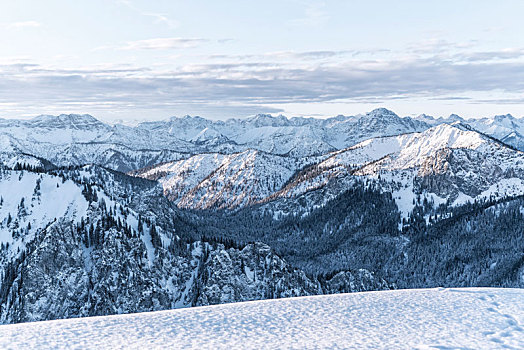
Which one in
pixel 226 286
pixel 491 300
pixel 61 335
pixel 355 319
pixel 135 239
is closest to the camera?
pixel 61 335

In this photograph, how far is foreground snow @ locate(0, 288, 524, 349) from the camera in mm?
24938

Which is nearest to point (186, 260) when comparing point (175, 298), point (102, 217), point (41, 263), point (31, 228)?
point (175, 298)

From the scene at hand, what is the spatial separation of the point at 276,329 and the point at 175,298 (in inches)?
4010

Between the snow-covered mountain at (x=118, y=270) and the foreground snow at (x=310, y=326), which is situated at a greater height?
the foreground snow at (x=310, y=326)

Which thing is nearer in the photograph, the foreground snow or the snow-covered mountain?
the foreground snow

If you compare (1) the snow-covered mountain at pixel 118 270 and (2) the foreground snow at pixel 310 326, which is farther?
(1) the snow-covered mountain at pixel 118 270

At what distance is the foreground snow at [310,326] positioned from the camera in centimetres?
2494

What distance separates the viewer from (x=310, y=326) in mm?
28328

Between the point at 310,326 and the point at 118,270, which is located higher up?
the point at 310,326

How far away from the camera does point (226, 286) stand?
118 metres

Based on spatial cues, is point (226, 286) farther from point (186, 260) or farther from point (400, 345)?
point (400, 345)

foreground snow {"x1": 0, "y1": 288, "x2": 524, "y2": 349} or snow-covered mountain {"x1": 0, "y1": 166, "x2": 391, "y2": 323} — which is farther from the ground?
foreground snow {"x1": 0, "y1": 288, "x2": 524, "y2": 349}

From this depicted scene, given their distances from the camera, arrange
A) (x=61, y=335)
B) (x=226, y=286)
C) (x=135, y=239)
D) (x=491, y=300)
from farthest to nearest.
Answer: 1. (x=135, y=239)
2. (x=226, y=286)
3. (x=491, y=300)
4. (x=61, y=335)

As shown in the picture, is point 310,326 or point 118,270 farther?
point 118,270
